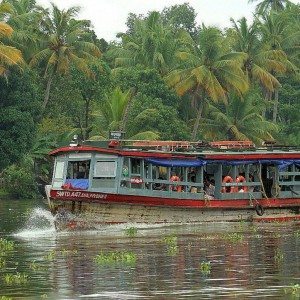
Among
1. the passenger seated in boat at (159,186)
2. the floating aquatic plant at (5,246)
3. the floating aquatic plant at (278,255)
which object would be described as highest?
the passenger seated in boat at (159,186)

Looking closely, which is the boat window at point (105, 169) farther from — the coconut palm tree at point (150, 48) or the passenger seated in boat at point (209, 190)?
the coconut palm tree at point (150, 48)

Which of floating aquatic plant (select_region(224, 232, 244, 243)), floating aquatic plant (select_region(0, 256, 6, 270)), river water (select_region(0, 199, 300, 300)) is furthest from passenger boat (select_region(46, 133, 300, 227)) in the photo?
floating aquatic plant (select_region(0, 256, 6, 270))

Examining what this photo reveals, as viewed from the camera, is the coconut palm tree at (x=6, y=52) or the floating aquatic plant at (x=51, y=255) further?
the coconut palm tree at (x=6, y=52)

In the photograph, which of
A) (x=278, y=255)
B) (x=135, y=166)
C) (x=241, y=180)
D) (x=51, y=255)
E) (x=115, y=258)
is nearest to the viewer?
(x=115, y=258)

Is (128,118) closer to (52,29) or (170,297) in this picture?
(52,29)

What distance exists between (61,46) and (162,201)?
89.9ft

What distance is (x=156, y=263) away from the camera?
19438 mm

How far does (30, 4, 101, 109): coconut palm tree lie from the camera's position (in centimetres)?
5562

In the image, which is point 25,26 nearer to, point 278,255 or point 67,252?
point 67,252

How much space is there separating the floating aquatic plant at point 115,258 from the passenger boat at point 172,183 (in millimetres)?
8233

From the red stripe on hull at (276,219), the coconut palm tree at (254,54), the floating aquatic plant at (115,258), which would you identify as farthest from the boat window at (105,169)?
the coconut palm tree at (254,54)

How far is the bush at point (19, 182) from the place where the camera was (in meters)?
53.2

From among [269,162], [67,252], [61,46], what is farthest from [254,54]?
[67,252]

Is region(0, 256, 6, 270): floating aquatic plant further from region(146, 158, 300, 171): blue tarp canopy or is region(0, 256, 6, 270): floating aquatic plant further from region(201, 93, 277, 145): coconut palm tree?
region(201, 93, 277, 145): coconut palm tree
